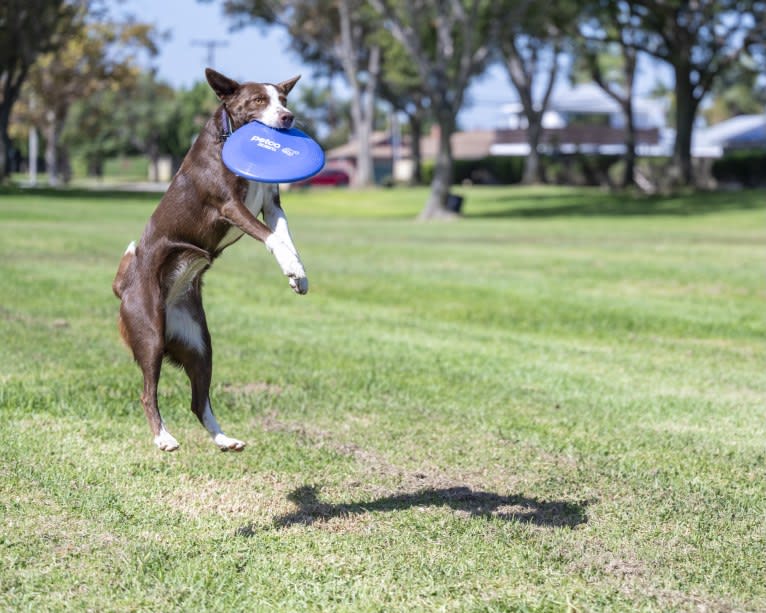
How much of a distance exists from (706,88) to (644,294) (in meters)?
31.8

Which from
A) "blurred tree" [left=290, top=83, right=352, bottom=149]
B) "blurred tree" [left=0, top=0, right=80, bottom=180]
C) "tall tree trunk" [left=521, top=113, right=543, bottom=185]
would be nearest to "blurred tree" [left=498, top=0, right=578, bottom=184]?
"tall tree trunk" [left=521, top=113, right=543, bottom=185]

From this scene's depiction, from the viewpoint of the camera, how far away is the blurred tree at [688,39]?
4250 centimetres

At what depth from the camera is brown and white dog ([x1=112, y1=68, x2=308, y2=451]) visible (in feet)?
18.6

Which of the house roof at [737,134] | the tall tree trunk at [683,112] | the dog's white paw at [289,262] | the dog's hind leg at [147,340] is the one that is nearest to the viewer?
the dog's white paw at [289,262]

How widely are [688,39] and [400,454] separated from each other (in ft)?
128

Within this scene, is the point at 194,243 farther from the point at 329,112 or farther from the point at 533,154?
the point at 329,112

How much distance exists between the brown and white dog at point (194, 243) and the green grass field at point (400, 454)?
67cm

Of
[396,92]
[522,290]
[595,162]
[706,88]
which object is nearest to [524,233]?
[522,290]

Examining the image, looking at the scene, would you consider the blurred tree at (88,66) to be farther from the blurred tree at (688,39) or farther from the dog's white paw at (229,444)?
the dog's white paw at (229,444)

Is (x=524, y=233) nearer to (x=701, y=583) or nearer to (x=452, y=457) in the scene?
(x=452, y=457)

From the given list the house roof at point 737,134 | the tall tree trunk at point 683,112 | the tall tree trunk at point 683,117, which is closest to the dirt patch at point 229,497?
the tall tree trunk at point 683,112

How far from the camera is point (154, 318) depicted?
5777mm

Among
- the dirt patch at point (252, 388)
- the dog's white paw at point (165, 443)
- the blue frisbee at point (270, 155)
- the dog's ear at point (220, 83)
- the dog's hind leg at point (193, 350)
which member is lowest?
the dirt patch at point (252, 388)

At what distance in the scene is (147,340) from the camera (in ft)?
19.0
